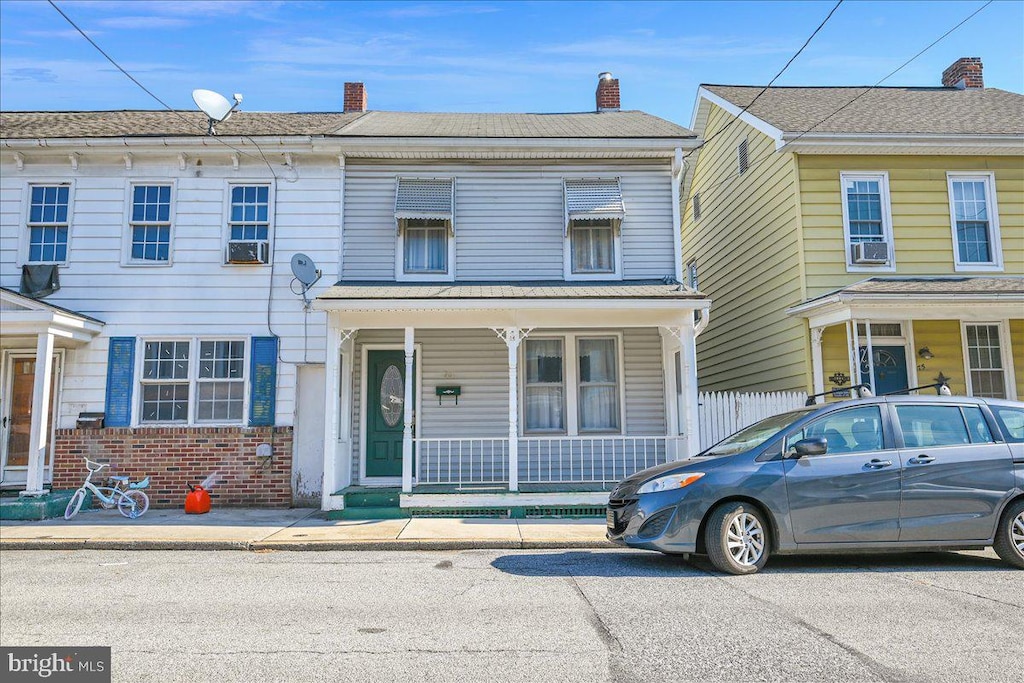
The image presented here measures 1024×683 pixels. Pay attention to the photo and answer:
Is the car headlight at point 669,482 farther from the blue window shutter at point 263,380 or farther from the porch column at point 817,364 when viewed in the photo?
the blue window shutter at point 263,380

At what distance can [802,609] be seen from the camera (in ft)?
16.0

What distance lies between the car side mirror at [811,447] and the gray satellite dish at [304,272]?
7801mm

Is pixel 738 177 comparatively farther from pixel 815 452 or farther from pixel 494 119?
pixel 815 452

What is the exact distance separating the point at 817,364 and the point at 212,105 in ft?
35.9

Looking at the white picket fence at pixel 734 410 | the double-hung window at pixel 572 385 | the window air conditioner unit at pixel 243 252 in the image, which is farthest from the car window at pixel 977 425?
the window air conditioner unit at pixel 243 252

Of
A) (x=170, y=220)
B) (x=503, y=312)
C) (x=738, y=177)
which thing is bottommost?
(x=503, y=312)

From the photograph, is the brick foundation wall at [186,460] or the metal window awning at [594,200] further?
the metal window awning at [594,200]

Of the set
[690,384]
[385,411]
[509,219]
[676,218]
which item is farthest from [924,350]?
[385,411]

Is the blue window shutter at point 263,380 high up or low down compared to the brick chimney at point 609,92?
down

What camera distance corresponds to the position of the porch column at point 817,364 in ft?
36.2

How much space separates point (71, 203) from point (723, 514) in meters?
11.1

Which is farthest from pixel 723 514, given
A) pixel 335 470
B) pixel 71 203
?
pixel 71 203

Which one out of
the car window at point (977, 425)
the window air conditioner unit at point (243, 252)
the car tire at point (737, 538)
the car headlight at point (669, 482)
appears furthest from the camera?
the window air conditioner unit at point (243, 252)

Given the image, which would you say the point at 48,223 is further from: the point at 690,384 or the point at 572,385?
the point at 690,384
